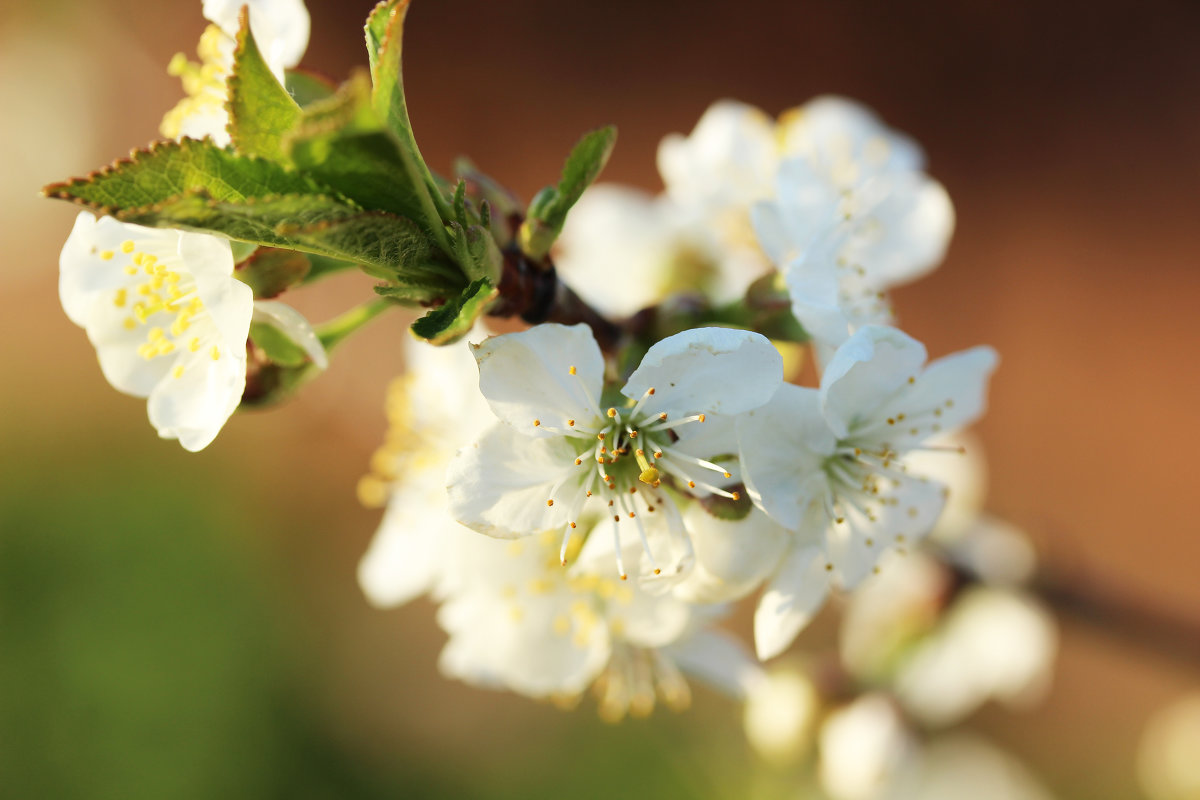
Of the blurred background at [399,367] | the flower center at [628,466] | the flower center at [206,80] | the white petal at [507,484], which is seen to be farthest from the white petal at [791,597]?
the blurred background at [399,367]

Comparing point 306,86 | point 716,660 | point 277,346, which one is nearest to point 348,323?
point 277,346

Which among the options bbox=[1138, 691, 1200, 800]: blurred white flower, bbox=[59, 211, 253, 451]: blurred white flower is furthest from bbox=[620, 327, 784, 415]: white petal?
bbox=[1138, 691, 1200, 800]: blurred white flower

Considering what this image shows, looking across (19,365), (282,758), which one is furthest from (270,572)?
(19,365)

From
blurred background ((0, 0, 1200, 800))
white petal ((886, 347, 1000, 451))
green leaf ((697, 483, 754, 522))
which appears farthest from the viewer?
blurred background ((0, 0, 1200, 800))

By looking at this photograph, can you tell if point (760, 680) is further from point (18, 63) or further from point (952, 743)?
point (18, 63)

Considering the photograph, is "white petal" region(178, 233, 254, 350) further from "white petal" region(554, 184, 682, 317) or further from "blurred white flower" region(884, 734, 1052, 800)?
"blurred white flower" region(884, 734, 1052, 800)

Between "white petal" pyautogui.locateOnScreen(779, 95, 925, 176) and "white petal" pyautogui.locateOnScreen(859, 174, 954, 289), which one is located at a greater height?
"white petal" pyautogui.locateOnScreen(779, 95, 925, 176)

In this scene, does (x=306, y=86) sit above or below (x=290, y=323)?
above

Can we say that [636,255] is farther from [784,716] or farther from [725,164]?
[784,716]
